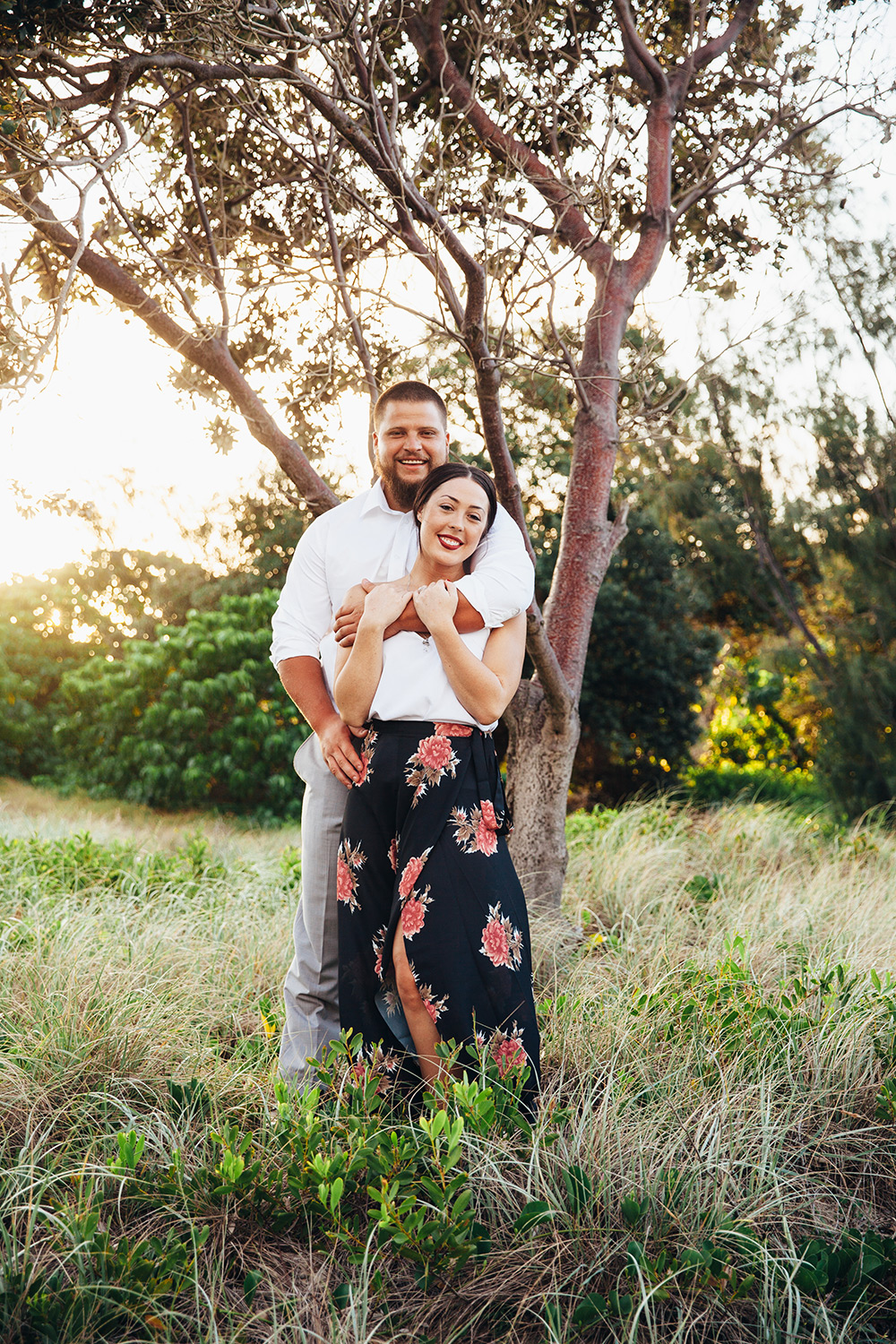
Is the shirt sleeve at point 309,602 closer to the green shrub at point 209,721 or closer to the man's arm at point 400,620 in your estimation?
the man's arm at point 400,620

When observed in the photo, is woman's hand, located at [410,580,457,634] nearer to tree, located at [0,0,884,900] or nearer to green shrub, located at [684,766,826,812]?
tree, located at [0,0,884,900]

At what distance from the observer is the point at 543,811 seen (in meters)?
3.78

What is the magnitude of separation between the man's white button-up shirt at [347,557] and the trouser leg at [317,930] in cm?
33

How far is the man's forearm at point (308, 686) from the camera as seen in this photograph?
2420 millimetres

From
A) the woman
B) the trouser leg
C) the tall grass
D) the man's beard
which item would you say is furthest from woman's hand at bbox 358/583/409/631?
the tall grass

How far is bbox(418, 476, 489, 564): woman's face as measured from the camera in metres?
2.22

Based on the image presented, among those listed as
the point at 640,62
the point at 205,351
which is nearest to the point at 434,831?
the point at 205,351

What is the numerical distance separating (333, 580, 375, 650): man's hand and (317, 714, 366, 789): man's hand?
23 centimetres

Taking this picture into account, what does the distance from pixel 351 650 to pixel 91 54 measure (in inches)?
92.3

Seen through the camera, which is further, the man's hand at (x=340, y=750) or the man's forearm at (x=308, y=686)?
the man's forearm at (x=308, y=686)

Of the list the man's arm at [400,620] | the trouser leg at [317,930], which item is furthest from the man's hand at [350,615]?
the trouser leg at [317,930]

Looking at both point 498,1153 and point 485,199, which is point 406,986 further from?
point 485,199

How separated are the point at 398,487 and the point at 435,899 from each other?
1147 mm

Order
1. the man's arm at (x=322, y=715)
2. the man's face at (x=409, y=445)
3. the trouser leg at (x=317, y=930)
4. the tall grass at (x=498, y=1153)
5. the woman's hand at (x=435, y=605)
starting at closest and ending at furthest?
the tall grass at (x=498, y=1153) < the woman's hand at (x=435, y=605) < the man's arm at (x=322, y=715) < the man's face at (x=409, y=445) < the trouser leg at (x=317, y=930)
